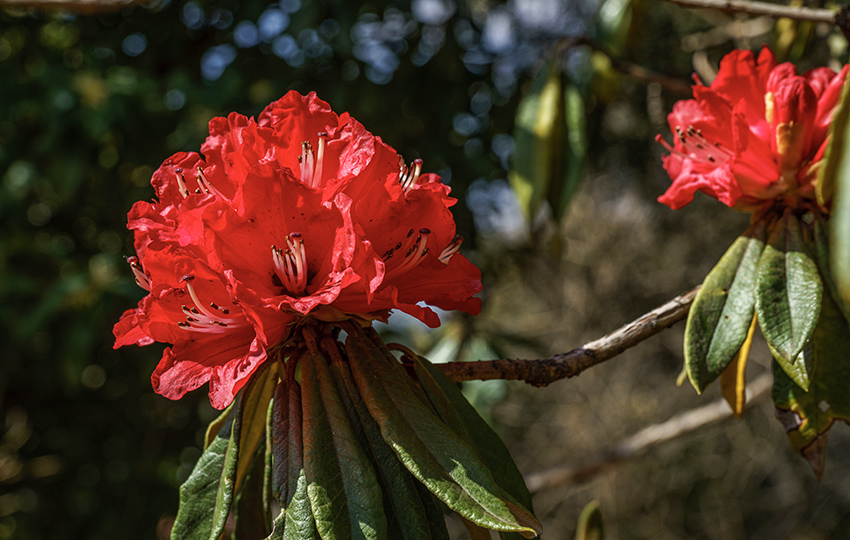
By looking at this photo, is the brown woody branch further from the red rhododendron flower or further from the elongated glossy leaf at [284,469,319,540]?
the elongated glossy leaf at [284,469,319,540]

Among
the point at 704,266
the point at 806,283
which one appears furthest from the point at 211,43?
the point at 704,266

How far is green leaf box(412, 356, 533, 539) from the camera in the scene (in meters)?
0.64

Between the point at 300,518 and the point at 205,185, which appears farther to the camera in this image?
the point at 205,185

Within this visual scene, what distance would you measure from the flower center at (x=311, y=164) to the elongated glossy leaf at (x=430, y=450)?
173mm

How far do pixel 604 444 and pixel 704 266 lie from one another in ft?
3.82

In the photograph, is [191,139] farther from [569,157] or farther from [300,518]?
[300,518]

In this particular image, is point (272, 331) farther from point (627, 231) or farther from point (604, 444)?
point (627, 231)

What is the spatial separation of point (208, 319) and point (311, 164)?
0.18 metres

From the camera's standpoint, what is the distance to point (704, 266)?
148 inches

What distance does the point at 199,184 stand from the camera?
0.64 meters

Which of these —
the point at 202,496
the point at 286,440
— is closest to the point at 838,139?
the point at 286,440

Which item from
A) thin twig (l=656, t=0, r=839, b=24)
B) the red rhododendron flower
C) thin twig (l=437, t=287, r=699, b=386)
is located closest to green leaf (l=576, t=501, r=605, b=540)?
thin twig (l=437, t=287, r=699, b=386)

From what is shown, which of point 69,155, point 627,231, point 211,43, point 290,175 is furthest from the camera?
point 627,231

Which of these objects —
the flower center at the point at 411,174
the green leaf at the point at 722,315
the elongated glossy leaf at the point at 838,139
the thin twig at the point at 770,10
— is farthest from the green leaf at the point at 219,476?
the thin twig at the point at 770,10
